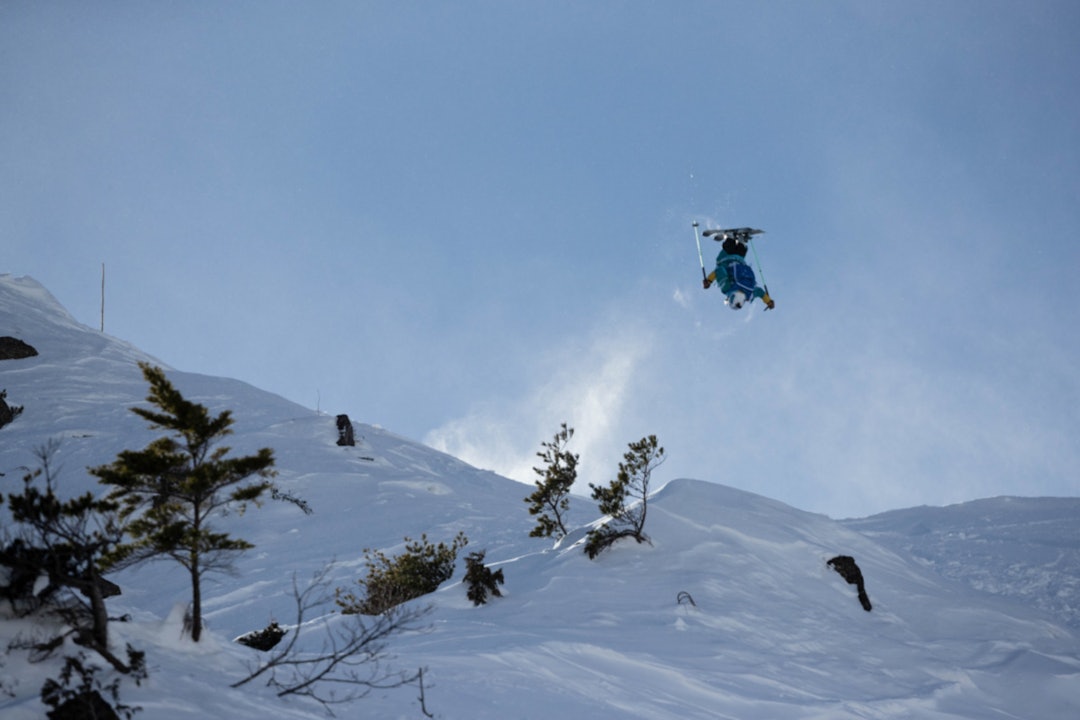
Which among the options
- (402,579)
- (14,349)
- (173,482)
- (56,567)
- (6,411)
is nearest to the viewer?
(56,567)

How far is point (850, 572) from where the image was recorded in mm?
22844

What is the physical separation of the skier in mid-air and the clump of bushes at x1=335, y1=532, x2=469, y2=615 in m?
11.9

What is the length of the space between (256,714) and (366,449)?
32.7 meters

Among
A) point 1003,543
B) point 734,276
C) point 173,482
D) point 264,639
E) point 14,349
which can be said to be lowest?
point 1003,543

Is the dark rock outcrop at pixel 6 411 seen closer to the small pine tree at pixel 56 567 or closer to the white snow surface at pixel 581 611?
the white snow surface at pixel 581 611

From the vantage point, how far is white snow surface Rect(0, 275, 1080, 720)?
11.2 metres

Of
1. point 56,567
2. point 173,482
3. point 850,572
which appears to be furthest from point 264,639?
point 850,572

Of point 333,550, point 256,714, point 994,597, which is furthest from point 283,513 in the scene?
point 994,597

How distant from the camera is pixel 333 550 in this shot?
89.1ft

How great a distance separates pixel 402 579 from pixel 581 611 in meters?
6.15

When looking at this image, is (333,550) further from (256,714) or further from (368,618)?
(256,714)

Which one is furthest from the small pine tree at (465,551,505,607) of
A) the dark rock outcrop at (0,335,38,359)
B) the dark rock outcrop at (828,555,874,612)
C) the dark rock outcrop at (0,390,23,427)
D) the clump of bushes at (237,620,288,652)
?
the dark rock outcrop at (0,335,38,359)

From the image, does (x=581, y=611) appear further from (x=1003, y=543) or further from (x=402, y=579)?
(x=1003, y=543)

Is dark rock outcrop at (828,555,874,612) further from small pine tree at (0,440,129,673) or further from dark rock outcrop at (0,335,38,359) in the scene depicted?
dark rock outcrop at (0,335,38,359)
